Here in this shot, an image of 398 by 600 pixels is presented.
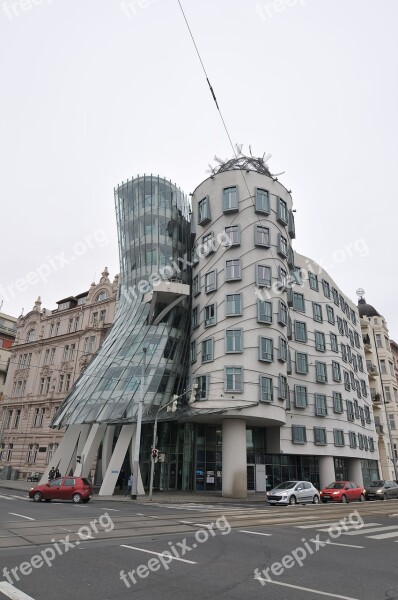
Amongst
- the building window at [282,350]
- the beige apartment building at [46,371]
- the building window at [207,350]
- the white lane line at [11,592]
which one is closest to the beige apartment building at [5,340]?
the beige apartment building at [46,371]

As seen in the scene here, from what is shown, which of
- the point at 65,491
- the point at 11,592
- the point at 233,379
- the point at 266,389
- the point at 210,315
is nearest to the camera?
the point at 11,592

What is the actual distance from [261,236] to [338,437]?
2140 centimetres

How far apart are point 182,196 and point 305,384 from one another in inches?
978

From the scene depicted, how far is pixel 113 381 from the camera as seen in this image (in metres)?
34.9

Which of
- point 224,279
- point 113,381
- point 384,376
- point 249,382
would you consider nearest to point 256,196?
point 224,279

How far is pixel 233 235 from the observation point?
3819 cm

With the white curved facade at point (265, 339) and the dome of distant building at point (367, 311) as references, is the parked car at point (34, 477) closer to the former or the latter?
the white curved facade at point (265, 339)

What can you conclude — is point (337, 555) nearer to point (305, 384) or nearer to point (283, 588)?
point (283, 588)

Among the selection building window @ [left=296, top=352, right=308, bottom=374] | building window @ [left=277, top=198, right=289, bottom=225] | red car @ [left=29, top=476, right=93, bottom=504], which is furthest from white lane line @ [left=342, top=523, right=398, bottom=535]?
building window @ [left=277, top=198, right=289, bottom=225]

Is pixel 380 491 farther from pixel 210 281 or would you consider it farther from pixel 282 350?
pixel 210 281

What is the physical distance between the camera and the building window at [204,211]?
4041 cm

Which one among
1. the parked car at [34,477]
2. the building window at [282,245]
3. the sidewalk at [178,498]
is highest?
the building window at [282,245]

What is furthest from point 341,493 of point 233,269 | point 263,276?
point 233,269

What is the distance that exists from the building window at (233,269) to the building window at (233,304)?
1.58m
